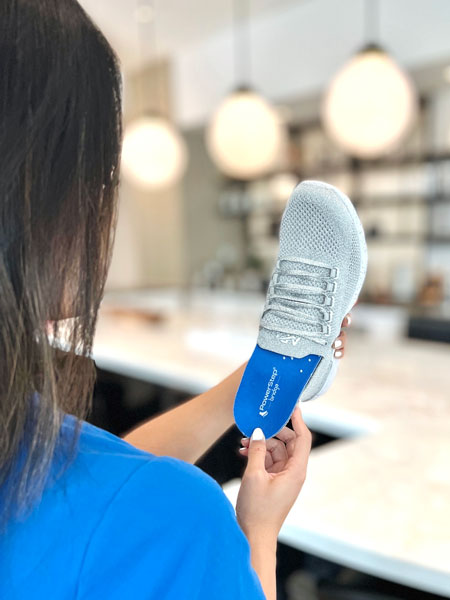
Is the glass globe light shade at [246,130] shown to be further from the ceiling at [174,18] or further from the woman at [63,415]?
the woman at [63,415]

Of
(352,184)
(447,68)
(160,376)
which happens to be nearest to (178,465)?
(160,376)

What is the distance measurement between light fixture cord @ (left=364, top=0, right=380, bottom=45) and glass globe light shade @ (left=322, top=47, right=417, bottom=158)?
146 cm

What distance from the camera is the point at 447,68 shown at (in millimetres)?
3250

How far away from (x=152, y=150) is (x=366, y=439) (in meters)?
2.20

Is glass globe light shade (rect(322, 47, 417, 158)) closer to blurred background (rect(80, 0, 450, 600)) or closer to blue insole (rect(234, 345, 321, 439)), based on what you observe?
blurred background (rect(80, 0, 450, 600))

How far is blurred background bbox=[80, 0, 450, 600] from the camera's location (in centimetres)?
94

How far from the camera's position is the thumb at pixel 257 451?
0.48 metres

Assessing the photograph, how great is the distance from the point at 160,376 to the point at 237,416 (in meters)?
1.62

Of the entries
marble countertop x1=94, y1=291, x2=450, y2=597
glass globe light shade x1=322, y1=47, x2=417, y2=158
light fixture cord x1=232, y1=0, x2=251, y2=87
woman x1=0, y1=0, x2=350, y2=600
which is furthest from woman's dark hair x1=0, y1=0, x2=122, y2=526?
light fixture cord x1=232, y1=0, x2=251, y2=87

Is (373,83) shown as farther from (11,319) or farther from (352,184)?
(352,184)

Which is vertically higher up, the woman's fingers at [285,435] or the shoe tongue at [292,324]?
the shoe tongue at [292,324]

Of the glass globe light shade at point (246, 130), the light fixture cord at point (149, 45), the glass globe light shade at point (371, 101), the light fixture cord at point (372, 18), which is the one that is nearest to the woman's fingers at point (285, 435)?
the glass globe light shade at point (371, 101)

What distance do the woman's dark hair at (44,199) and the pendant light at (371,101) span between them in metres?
1.80

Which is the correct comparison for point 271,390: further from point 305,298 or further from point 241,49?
point 241,49
